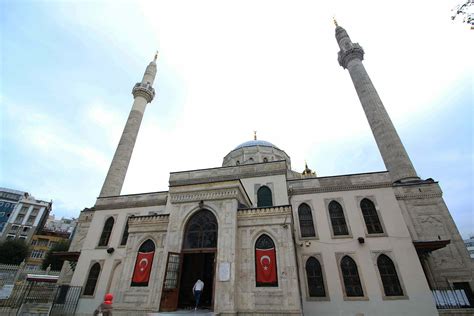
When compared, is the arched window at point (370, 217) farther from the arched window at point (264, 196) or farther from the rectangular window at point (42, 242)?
the rectangular window at point (42, 242)

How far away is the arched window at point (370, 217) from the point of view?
14211 mm

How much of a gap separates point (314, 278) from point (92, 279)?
1512 cm

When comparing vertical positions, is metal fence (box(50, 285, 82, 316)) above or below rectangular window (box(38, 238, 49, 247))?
below

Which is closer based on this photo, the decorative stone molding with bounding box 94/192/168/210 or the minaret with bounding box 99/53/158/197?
the decorative stone molding with bounding box 94/192/168/210

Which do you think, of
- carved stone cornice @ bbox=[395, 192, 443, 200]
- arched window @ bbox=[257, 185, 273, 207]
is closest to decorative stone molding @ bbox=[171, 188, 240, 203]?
arched window @ bbox=[257, 185, 273, 207]

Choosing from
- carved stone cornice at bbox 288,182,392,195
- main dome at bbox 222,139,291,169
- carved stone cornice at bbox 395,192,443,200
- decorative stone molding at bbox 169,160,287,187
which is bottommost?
carved stone cornice at bbox 395,192,443,200

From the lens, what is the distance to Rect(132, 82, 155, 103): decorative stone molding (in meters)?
29.1

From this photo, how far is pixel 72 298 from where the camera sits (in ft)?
51.9

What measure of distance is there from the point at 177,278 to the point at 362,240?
1045cm

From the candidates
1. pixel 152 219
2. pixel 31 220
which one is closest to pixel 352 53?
pixel 152 219

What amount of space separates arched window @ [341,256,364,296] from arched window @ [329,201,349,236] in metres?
1.50

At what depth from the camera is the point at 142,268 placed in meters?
12.2

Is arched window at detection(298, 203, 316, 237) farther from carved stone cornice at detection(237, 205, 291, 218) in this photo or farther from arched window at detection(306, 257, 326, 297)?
carved stone cornice at detection(237, 205, 291, 218)

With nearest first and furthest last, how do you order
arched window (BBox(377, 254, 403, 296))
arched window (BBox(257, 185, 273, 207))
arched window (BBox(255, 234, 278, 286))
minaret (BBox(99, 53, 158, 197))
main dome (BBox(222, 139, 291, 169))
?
arched window (BBox(255, 234, 278, 286)) → arched window (BBox(377, 254, 403, 296)) → arched window (BBox(257, 185, 273, 207)) → minaret (BBox(99, 53, 158, 197)) → main dome (BBox(222, 139, 291, 169))
